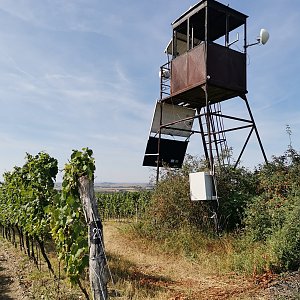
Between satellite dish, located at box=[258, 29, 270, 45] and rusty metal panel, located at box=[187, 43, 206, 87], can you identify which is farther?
satellite dish, located at box=[258, 29, 270, 45]

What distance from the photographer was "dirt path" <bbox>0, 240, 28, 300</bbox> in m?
5.72

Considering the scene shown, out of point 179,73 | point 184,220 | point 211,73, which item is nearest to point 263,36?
point 211,73

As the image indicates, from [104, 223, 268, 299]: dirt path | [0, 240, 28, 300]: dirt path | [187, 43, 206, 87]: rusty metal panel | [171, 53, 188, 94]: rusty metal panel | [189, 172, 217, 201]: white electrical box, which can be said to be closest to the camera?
[104, 223, 268, 299]: dirt path

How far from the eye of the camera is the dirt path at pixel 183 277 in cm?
512

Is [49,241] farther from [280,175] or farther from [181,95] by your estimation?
[280,175]

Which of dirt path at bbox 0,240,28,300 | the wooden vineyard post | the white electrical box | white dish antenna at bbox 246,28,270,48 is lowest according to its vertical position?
dirt path at bbox 0,240,28,300

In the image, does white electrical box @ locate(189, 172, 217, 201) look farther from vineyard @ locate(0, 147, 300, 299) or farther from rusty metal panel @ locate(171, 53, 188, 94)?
rusty metal panel @ locate(171, 53, 188, 94)

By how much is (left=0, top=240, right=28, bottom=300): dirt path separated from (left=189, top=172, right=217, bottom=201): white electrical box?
451cm

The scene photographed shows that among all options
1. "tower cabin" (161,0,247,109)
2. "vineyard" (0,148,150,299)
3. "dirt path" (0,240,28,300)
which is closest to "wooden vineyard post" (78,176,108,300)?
"vineyard" (0,148,150,299)

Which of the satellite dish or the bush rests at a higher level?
the satellite dish

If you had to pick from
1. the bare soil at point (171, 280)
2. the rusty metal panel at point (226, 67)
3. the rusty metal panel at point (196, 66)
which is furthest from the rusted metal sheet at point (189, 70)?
the bare soil at point (171, 280)

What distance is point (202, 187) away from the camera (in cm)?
831

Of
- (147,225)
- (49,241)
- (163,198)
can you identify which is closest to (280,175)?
(163,198)

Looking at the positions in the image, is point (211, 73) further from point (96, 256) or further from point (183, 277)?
point (96, 256)
